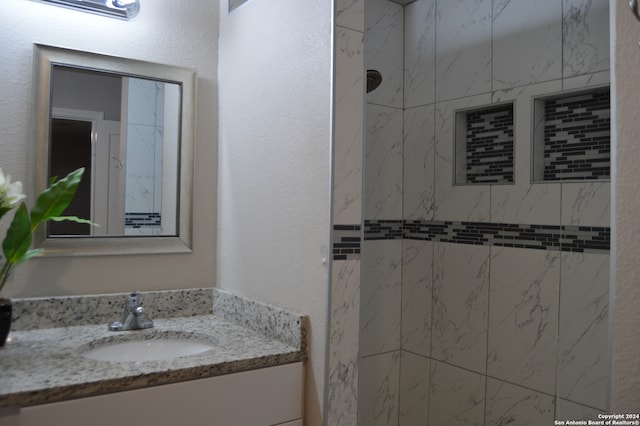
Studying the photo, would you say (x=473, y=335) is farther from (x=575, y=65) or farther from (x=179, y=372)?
(x=179, y=372)

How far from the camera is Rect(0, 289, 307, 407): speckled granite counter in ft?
4.25

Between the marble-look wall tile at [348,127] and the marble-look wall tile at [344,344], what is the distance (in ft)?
0.53

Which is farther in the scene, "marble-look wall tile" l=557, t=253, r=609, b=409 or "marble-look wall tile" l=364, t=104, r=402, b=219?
"marble-look wall tile" l=364, t=104, r=402, b=219

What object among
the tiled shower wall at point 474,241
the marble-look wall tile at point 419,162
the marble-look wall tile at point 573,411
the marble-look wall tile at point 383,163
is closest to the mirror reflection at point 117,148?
the tiled shower wall at point 474,241

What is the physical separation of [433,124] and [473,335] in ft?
3.42

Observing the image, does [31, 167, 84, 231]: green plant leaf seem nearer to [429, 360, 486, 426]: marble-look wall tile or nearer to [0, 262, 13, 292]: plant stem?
[0, 262, 13, 292]: plant stem

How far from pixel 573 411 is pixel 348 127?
1450 millimetres

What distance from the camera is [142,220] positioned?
1965 mm

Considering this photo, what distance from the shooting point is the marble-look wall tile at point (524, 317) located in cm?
212

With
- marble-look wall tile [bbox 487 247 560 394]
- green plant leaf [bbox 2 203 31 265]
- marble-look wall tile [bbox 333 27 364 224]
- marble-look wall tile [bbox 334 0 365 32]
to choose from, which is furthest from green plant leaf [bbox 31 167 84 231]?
marble-look wall tile [bbox 487 247 560 394]

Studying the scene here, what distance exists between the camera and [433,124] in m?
2.63

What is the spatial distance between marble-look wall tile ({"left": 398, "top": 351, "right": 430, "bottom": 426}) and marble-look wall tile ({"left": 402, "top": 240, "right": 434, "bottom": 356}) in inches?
2.2

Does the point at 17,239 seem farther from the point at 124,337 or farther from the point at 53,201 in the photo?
the point at 124,337

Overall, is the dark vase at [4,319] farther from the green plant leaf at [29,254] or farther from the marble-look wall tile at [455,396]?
the marble-look wall tile at [455,396]
